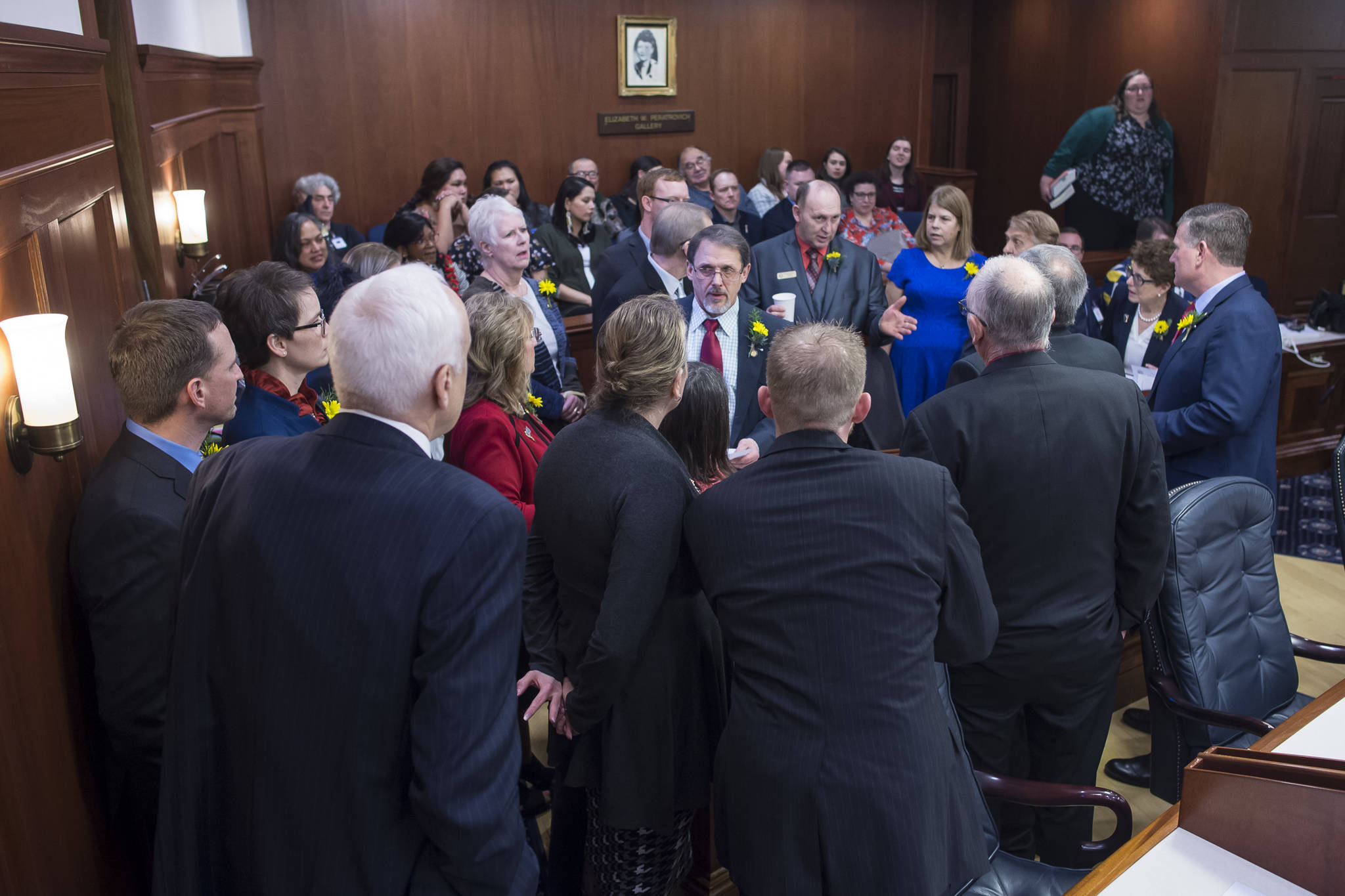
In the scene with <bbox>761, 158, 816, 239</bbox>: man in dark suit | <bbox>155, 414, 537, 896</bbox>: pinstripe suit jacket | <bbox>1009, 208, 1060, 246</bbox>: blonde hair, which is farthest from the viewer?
<bbox>761, 158, 816, 239</bbox>: man in dark suit

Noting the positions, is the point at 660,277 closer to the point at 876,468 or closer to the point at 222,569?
the point at 876,468

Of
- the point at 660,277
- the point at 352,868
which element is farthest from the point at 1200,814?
the point at 660,277

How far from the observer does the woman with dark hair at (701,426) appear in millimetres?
2299

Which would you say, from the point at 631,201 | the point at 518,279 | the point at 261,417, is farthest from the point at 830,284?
the point at 631,201

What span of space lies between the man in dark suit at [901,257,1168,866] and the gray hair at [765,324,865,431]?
596 millimetres

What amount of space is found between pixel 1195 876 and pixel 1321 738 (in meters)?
0.51

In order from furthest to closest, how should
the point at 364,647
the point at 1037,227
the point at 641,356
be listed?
the point at 1037,227
the point at 641,356
the point at 364,647

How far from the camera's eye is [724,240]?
10.9 feet

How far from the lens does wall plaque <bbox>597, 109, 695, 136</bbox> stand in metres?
8.67

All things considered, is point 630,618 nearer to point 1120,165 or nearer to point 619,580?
point 619,580

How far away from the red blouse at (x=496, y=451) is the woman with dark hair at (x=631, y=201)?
15.6 feet

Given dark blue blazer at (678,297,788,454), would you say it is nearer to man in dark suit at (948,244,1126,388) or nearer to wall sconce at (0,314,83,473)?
man in dark suit at (948,244,1126,388)

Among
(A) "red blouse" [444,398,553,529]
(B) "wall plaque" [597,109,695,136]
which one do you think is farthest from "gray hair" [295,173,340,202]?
(A) "red blouse" [444,398,553,529]

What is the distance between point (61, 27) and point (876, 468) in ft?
7.43
